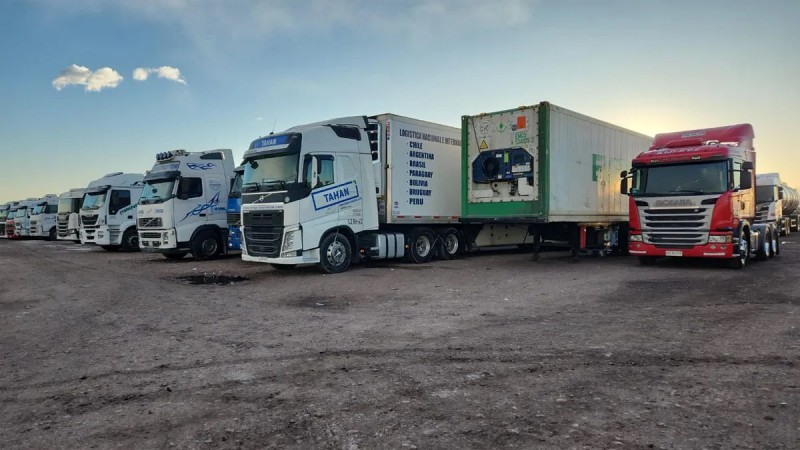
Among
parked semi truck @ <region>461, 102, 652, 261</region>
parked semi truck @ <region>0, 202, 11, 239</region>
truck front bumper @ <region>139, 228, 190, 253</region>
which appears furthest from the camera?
parked semi truck @ <region>0, 202, 11, 239</region>

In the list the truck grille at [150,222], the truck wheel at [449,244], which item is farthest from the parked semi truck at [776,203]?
the truck grille at [150,222]

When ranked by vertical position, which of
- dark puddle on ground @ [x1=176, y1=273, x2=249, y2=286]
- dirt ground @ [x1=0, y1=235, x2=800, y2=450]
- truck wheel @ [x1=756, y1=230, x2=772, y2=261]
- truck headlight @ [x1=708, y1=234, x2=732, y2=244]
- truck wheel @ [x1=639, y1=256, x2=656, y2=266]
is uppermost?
truck headlight @ [x1=708, y1=234, x2=732, y2=244]

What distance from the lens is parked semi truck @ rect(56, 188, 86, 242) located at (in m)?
24.1

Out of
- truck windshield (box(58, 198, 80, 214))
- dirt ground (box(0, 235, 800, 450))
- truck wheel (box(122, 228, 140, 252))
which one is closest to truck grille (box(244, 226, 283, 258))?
dirt ground (box(0, 235, 800, 450))

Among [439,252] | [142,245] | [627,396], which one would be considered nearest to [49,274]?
[142,245]

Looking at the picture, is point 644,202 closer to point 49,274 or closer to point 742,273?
point 742,273

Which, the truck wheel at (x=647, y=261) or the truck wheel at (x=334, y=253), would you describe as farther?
the truck wheel at (x=647, y=261)

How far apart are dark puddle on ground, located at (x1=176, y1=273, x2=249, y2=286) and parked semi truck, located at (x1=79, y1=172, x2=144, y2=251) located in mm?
10110

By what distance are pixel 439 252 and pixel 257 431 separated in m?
12.4

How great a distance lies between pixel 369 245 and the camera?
13523 mm

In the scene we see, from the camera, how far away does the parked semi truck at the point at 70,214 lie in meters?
24.1

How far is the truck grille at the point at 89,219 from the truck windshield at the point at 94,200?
0.35 metres

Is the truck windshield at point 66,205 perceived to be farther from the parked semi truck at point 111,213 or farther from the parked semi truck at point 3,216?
the parked semi truck at point 3,216

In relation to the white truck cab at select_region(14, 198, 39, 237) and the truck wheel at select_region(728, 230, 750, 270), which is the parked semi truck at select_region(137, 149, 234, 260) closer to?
the truck wheel at select_region(728, 230, 750, 270)
